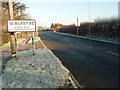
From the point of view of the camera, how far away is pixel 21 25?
953cm

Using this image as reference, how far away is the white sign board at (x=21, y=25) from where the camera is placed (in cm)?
936

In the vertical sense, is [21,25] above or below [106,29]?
below

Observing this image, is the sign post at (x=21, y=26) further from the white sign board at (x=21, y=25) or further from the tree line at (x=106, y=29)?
the tree line at (x=106, y=29)

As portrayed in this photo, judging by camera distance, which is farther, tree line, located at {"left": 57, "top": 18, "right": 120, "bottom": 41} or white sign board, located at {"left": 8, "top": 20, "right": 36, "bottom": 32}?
tree line, located at {"left": 57, "top": 18, "right": 120, "bottom": 41}

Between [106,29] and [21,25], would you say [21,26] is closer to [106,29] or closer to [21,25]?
[21,25]

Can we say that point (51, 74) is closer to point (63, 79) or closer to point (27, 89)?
point (63, 79)

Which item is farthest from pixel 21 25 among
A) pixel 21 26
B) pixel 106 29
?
pixel 106 29

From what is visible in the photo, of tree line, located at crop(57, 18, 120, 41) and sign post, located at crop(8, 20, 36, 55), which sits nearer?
sign post, located at crop(8, 20, 36, 55)

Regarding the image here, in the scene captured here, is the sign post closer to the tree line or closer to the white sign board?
the white sign board

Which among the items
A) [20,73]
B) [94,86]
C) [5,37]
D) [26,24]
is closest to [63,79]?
[94,86]

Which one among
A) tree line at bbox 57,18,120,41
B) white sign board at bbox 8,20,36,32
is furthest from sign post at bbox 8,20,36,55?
tree line at bbox 57,18,120,41

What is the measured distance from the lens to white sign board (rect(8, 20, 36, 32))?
9.36 metres

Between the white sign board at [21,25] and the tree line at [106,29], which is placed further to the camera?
the tree line at [106,29]

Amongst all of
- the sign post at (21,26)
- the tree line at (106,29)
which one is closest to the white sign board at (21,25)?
the sign post at (21,26)
